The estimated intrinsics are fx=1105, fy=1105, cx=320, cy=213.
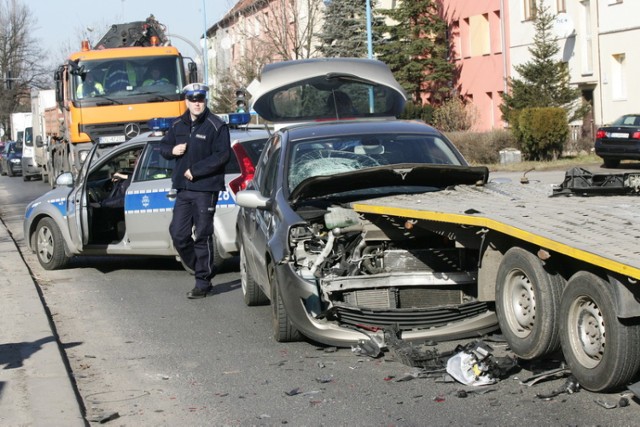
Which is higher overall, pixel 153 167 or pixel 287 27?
pixel 287 27

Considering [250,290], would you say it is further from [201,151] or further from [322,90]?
[322,90]

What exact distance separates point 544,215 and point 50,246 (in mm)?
8247

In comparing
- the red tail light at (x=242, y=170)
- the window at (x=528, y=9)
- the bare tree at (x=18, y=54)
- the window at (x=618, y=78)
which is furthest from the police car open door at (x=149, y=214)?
the bare tree at (x=18, y=54)

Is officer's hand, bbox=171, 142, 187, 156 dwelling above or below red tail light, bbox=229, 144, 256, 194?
above

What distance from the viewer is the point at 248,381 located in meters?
7.04

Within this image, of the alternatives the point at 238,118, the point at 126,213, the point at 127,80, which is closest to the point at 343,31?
the point at 127,80

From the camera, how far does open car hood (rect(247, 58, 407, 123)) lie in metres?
13.2

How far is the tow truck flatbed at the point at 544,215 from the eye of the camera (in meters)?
5.52

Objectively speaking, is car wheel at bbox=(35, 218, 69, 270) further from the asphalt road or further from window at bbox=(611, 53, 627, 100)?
window at bbox=(611, 53, 627, 100)

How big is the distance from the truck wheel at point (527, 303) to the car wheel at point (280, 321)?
5.33ft

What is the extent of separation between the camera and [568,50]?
1660 inches

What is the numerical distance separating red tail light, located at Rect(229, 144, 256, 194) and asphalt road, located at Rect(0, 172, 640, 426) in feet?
5.13

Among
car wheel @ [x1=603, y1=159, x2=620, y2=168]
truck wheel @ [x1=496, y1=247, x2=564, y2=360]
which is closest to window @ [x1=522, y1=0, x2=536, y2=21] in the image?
car wheel @ [x1=603, y1=159, x2=620, y2=168]

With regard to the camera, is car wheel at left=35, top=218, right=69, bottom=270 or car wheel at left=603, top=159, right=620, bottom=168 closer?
car wheel at left=35, top=218, right=69, bottom=270
